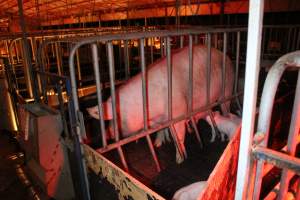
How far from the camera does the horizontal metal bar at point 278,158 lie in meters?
0.93

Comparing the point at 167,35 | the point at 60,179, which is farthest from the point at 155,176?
the point at 167,35

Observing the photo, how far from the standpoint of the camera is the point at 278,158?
0.97 meters

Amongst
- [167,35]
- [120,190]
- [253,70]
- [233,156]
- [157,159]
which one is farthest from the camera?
[157,159]

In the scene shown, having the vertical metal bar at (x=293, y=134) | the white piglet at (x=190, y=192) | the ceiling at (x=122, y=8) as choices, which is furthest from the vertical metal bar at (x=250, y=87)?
the ceiling at (x=122, y=8)

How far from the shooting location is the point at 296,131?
137 centimetres

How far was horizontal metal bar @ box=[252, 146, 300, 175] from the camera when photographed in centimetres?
Answer: 93

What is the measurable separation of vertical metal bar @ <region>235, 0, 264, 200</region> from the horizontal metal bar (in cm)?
4

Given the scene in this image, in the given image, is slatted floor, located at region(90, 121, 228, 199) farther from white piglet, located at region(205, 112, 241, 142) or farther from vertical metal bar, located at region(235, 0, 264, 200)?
vertical metal bar, located at region(235, 0, 264, 200)

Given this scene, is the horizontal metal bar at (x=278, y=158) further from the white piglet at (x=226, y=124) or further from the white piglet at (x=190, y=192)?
the white piglet at (x=226, y=124)

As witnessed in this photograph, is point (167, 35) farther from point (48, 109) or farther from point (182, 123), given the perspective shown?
point (48, 109)

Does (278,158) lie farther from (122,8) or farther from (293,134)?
(122,8)

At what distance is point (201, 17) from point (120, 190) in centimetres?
1028

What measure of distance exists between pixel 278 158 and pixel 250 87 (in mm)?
320

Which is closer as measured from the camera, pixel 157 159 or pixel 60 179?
pixel 60 179
